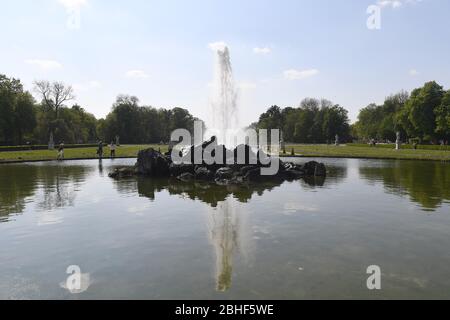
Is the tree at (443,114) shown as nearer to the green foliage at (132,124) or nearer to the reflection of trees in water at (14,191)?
the reflection of trees in water at (14,191)

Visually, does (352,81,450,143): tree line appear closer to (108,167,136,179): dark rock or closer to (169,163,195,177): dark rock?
(169,163,195,177): dark rock

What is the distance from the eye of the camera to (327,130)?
123 meters

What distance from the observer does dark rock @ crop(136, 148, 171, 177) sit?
30.2 meters

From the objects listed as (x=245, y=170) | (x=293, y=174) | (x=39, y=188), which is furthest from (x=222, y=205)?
(x=293, y=174)

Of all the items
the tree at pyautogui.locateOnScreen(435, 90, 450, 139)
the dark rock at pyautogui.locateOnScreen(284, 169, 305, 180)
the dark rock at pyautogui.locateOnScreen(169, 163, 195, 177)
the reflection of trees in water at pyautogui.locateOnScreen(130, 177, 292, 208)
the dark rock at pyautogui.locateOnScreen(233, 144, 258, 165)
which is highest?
the tree at pyautogui.locateOnScreen(435, 90, 450, 139)

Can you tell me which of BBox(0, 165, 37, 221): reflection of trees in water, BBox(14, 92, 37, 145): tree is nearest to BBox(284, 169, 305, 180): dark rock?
BBox(0, 165, 37, 221): reflection of trees in water

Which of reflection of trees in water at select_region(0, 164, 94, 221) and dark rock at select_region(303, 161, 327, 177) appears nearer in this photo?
reflection of trees in water at select_region(0, 164, 94, 221)

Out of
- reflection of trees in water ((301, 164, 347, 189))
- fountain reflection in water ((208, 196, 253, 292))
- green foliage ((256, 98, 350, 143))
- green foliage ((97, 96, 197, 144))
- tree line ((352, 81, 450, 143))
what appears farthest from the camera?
green foliage ((256, 98, 350, 143))

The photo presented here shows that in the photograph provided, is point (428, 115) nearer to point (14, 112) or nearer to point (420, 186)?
point (420, 186)

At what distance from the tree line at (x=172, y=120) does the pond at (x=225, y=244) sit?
66.2 meters

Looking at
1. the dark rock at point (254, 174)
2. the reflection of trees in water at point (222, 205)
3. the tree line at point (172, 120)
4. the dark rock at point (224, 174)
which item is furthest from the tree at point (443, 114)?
the dark rock at point (224, 174)

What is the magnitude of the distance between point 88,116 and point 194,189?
12331 centimetres

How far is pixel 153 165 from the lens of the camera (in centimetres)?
3023

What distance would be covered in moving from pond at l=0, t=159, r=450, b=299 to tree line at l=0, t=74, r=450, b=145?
6625cm
